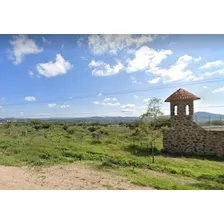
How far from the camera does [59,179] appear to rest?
4.11 metres

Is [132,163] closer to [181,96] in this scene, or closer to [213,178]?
[213,178]

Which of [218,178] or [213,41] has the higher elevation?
[213,41]

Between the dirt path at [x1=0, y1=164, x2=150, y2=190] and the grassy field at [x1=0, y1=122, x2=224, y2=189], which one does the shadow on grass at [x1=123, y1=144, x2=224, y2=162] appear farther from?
the dirt path at [x1=0, y1=164, x2=150, y2=190]

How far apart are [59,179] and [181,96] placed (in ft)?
13.6

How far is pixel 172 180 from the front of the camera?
4246mm

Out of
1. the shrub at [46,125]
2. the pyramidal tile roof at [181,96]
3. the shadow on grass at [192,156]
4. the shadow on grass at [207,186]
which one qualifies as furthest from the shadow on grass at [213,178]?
the shrub at [46,125]

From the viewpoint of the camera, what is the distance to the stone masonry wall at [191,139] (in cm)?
675

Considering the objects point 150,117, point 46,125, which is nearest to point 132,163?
point 150,117

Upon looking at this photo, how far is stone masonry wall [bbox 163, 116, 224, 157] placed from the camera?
675cm

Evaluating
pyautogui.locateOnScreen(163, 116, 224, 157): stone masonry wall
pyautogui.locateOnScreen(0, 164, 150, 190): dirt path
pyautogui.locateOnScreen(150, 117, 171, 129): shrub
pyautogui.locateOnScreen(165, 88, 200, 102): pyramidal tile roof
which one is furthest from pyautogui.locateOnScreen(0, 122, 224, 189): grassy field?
pyautogui.locateOnScreen(165, 88, 200, 102): pyramidal tile roof

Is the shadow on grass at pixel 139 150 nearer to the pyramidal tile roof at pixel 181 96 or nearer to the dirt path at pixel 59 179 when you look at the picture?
the pyramidal tile roof at pixel 181 96

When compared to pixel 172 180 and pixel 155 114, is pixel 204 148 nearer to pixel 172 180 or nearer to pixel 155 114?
pixel 155 114
